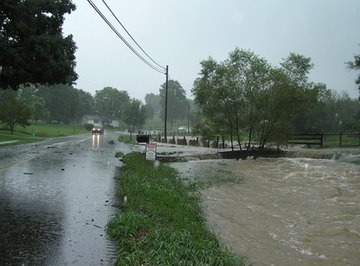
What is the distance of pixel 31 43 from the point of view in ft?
78.4

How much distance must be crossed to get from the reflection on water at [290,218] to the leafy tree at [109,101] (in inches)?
5412

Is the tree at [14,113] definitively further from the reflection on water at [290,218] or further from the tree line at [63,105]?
the reflection on water at [290,218]

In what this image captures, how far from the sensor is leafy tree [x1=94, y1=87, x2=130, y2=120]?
509ft

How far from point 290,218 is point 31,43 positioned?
61.6 feet

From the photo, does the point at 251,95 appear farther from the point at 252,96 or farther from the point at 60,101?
the point at 60,101

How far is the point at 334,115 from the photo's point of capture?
6375 centimetres

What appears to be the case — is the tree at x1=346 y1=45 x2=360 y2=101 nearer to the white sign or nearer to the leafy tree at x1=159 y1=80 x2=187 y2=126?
the white sign

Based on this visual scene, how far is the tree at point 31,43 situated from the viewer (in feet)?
76.8

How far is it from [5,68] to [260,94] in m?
17.2

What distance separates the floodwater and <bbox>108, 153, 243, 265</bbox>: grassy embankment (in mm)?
778

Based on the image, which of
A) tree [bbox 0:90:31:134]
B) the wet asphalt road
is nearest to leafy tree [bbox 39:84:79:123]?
tree [bbox 0:90:31:134]

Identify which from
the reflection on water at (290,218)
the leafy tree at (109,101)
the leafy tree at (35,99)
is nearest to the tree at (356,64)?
the reflection on water at (290,218)

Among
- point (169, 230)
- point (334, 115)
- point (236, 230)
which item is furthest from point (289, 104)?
point (334, 115)

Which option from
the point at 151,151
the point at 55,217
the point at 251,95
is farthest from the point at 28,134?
the point at 55,217
